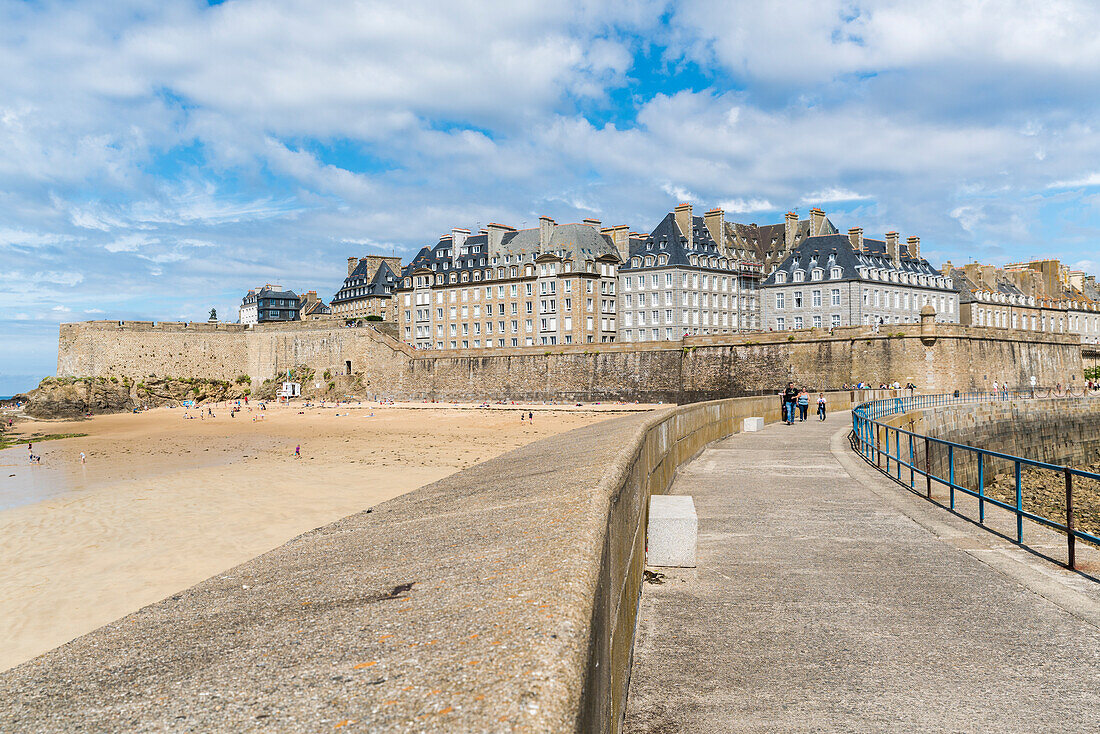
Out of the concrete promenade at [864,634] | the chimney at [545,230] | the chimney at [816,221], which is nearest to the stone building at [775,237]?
the chimney at [816,221]

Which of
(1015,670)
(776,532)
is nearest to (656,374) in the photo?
(776,532)

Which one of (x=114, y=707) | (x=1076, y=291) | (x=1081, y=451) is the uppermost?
(x=1076, y=291)

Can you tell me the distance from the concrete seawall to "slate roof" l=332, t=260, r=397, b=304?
3907 inches

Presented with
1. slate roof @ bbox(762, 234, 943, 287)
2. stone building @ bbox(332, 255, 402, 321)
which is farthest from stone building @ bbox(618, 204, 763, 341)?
stone building @ bbox(332, 255, 402, 321)

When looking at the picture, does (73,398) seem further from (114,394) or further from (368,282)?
(368,282)

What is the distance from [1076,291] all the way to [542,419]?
82607mm

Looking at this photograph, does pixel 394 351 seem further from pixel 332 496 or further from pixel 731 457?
pixel 731 457

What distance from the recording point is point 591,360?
6162 cm

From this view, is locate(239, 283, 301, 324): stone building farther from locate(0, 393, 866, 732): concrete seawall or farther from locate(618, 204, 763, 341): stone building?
locate(0, 393, 866, 732): concrete seawall

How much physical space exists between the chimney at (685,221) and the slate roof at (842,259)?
8.51m

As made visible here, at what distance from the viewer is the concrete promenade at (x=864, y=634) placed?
4.45 meters

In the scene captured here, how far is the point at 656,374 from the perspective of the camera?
5831 centimetres

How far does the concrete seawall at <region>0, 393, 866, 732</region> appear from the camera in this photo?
218 centimetres

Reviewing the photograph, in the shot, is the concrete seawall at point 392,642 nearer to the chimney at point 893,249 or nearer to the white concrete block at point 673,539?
the white concrete block at point 673,539
